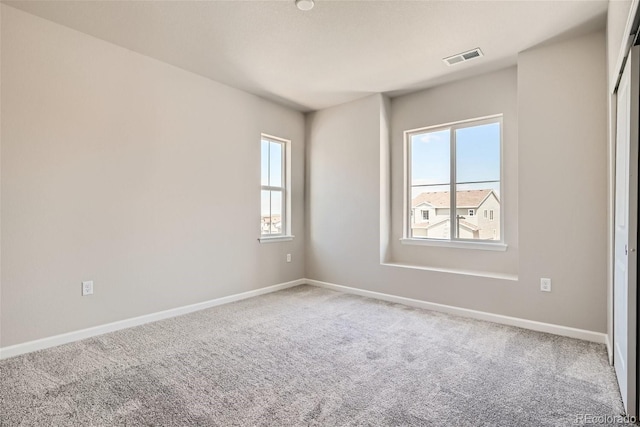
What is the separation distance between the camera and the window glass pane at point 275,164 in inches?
187

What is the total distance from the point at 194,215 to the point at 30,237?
4.66ft

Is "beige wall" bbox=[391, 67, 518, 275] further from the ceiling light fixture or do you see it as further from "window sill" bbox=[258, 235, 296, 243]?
the ceiling light fixture

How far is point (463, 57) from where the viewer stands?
329 cm

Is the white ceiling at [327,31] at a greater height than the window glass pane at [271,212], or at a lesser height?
greater

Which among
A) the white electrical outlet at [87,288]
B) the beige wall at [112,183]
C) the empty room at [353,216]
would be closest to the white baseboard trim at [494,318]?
the empty room at [353,216]

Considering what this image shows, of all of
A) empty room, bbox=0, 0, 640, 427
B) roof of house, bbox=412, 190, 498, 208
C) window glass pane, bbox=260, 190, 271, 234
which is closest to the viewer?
empty room, bbox=0, 0, 640, 427

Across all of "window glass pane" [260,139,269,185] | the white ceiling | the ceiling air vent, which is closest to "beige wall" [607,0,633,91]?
the white ceiling

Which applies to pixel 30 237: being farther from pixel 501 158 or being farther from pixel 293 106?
pixel 501 158

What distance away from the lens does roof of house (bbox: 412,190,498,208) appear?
12.5 ft

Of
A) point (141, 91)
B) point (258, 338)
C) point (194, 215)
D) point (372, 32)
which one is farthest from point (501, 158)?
point (141, 91)

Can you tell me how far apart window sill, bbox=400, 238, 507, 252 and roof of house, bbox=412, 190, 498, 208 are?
45cm

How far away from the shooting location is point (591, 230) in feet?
9.16

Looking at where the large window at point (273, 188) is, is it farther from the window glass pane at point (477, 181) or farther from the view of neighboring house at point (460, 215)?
the window glass pane at point (477, 181)

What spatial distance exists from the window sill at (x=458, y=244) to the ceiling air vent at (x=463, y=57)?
6.51 feet
